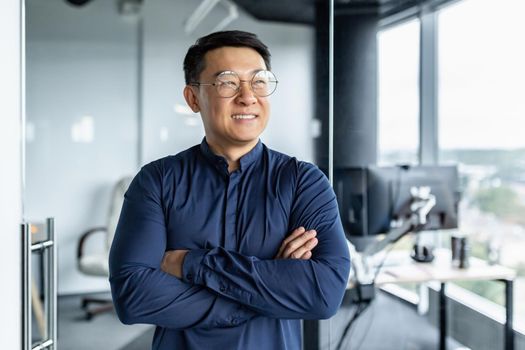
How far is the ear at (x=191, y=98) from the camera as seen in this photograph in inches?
63.9

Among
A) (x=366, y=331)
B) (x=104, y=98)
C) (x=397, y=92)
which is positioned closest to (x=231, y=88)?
(x=104, y=98)

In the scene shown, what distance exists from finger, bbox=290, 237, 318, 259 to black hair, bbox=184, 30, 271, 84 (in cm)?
58

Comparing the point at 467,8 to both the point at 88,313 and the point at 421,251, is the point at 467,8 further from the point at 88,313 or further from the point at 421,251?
the point at 88,313

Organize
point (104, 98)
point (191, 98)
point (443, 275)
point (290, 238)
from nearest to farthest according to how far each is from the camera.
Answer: point (290, 238) → point (191, 98) → point (104, 98) → point (443, 275)

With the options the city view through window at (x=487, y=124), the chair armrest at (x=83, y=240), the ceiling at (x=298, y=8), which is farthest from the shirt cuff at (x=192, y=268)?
the city view through window at (x=487, y=124)

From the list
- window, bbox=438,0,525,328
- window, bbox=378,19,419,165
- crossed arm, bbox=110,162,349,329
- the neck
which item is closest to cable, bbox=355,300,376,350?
window, bbox=378,19,419,165

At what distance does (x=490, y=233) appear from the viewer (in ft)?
10.5

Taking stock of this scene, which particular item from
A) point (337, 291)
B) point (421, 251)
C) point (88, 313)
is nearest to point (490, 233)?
point (421, 251)

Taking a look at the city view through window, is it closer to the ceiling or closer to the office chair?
the ceiling

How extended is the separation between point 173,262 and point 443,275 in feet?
5.58

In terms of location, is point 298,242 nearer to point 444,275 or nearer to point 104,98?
point 104,98

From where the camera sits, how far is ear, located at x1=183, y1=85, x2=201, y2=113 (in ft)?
5.33

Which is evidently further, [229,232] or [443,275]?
[443,275]

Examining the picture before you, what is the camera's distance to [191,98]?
165cm
